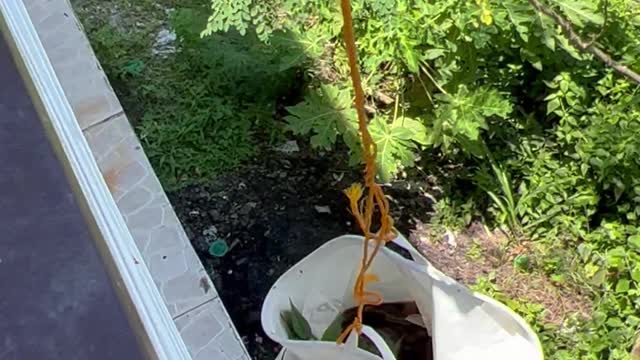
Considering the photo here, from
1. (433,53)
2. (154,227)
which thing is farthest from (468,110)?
(154,227)

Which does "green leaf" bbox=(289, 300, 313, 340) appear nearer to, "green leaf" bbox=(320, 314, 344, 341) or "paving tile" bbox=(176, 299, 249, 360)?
"green leaf" bbox=(320, 314, 344, 341)

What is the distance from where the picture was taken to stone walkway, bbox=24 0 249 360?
6.61ft

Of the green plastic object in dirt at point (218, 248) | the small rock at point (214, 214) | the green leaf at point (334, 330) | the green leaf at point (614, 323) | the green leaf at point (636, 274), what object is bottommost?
the green leaf at point (614, 323)

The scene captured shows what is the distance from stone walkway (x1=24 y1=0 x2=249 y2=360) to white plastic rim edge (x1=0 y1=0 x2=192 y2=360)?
799mm

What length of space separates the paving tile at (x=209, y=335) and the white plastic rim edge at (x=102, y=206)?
2.75ft

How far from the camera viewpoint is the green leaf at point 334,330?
1.97 meters

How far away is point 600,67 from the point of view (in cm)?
246

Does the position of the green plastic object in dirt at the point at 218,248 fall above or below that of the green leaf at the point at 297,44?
below

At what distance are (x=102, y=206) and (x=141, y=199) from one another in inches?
38.8

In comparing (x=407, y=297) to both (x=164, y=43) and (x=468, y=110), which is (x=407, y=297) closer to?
(x=468, y=110)

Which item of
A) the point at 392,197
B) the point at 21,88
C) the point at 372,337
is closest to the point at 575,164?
the point at 392,197

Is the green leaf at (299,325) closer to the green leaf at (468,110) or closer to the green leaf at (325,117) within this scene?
the green leaf at (325,117)

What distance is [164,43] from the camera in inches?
110

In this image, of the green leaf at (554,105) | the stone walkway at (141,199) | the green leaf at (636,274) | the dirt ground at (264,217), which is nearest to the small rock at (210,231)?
the dirt ground at (264,217)
